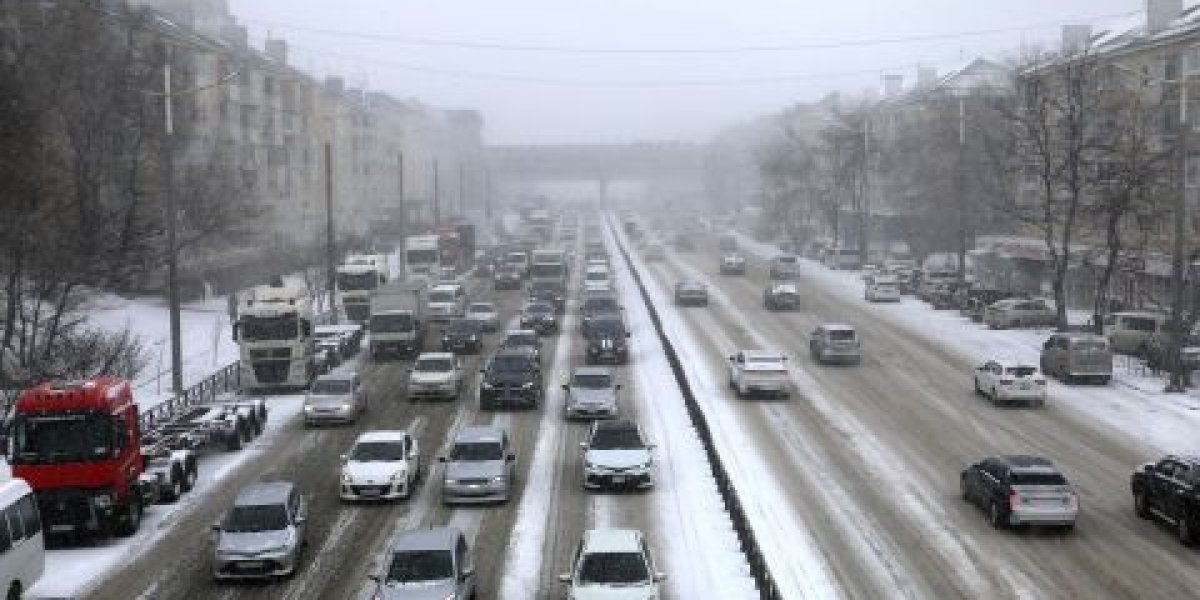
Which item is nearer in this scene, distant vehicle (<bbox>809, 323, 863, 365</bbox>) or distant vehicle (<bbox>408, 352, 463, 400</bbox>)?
distant vehicle (<bbox>408, 352, 463, 400</bbox>)

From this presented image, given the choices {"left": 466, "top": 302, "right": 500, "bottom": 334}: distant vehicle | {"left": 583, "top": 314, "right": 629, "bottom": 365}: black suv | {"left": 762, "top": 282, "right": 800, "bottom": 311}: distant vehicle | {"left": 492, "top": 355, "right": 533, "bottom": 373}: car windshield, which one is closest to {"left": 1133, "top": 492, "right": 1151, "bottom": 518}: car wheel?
{"left": 492, "top": 355, "right": 533, "bottom": 373}: car windshield

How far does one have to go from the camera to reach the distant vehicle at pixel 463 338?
57438 millimetres

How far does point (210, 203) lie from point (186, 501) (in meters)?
38.8

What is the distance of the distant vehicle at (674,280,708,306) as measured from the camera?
2948 inches

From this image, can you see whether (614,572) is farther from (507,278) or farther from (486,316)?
(507,278)

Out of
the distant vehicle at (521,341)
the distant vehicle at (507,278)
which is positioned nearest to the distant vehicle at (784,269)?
the distant vehicle at (507,278)

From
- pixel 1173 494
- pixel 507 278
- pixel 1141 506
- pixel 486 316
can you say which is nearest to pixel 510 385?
pixel 1141 506

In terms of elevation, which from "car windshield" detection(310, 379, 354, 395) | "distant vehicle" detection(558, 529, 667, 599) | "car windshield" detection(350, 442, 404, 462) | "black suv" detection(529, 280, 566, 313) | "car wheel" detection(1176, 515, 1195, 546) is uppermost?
"black suv" detection(529, 280, 566, 313)

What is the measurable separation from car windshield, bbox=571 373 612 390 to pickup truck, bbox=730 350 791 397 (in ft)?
16.2

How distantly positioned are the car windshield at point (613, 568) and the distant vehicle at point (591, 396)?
18.1 m

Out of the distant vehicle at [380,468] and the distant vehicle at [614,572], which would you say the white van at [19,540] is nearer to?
the distant vehicle at [380,468]

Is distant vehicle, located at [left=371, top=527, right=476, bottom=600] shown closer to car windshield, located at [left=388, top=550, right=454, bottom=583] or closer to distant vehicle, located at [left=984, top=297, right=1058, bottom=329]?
car windshield, located at [left=388, top=550, right=454, bottom=583]

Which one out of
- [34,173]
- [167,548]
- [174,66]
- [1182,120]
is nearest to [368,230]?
[174,66]

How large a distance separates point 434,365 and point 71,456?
64.2ft
